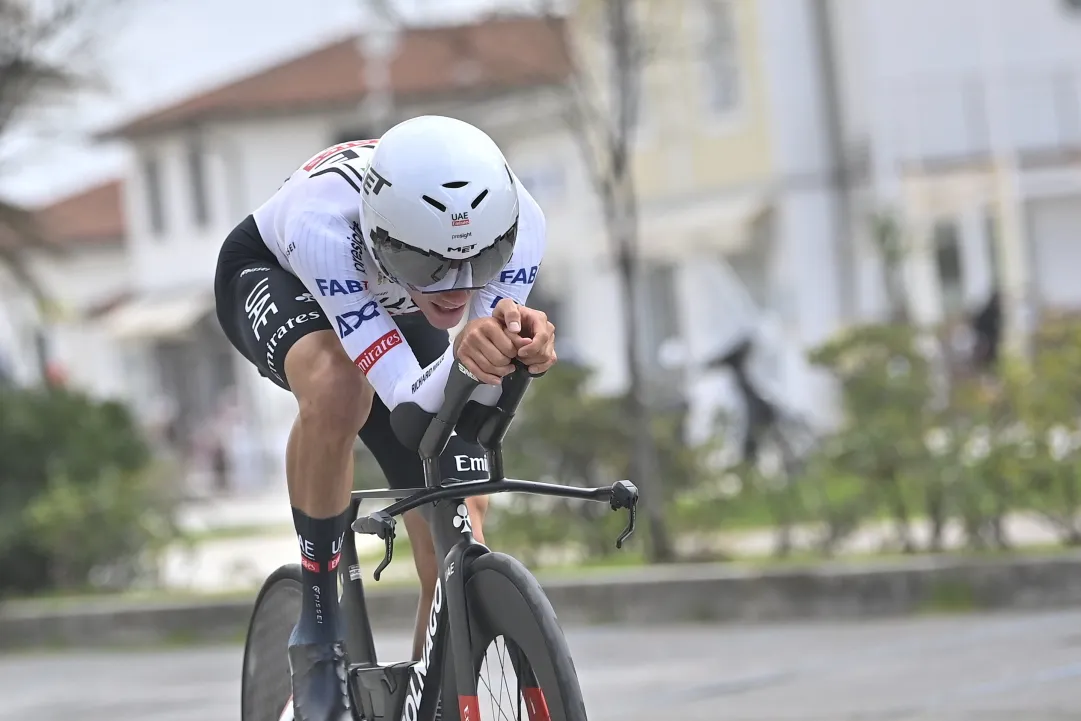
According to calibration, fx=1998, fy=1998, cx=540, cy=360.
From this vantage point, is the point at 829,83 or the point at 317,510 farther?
the point at 829,83

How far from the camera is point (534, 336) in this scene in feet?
13.0

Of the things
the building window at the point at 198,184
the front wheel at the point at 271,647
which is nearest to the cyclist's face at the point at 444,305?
the front wheel at the point at 271,647

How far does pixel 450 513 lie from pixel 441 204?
73cm

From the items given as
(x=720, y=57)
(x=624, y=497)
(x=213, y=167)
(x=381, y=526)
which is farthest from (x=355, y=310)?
(x=213, y=167)

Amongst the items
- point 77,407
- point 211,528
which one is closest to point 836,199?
point 211,528

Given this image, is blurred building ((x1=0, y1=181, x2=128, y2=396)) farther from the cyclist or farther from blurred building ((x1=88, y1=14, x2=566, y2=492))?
the cyclist

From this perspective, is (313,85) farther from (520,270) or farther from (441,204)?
(441,204)

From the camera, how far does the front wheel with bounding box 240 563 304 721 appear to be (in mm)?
5324

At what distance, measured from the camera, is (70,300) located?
61.7 metres

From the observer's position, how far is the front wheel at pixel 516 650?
3.96m

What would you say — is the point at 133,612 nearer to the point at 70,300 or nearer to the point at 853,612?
the point at 853,612

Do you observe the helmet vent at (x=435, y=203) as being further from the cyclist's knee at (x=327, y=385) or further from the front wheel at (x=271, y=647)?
the front wheel at (x=271, y=647)

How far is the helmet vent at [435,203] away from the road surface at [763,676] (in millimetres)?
2531

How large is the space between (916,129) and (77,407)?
70.6 feet
